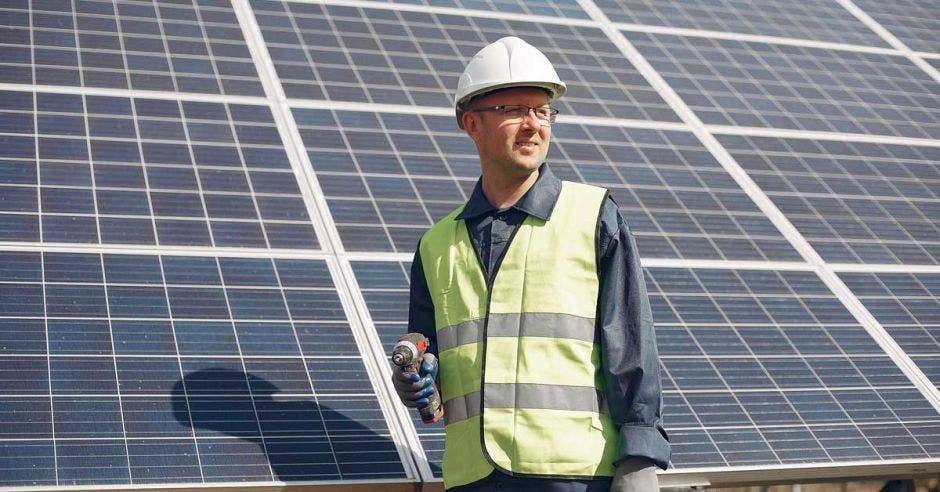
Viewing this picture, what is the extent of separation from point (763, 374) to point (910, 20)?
723 cm

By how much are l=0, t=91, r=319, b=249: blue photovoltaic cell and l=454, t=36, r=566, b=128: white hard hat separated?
109 inches

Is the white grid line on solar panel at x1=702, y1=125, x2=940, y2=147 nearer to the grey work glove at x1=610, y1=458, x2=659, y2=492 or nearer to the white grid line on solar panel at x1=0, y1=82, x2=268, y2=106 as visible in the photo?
the white grid line on solar panel at x1=0, y1=82, x2=268, y2=106

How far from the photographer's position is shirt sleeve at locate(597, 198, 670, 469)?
17.0ft

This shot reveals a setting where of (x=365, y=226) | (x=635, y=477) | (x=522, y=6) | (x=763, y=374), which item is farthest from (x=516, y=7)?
(x=635, y=477)

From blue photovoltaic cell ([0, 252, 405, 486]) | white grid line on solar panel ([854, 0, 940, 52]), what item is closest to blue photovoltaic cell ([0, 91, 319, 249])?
blue photovoltaic cell ([0, 252, 405, 486])

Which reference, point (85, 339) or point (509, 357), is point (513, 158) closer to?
point (509, 357)

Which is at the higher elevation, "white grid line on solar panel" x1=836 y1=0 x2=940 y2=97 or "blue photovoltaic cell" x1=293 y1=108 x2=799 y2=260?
"white grid line on solar panel" x1=836 y1=0 x2=940 y2=97

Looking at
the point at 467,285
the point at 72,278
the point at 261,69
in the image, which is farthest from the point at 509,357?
the point at 261,69

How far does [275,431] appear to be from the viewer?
673 cm

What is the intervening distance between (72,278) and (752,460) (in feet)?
12.3

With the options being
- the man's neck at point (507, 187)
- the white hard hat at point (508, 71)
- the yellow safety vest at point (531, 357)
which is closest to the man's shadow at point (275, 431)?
the yellow safety vest at point (531, 357)

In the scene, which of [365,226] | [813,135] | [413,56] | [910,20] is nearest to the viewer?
[365,226]

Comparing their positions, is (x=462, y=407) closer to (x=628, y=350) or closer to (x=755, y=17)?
(x=628, y=350)

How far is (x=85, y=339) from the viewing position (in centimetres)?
701
